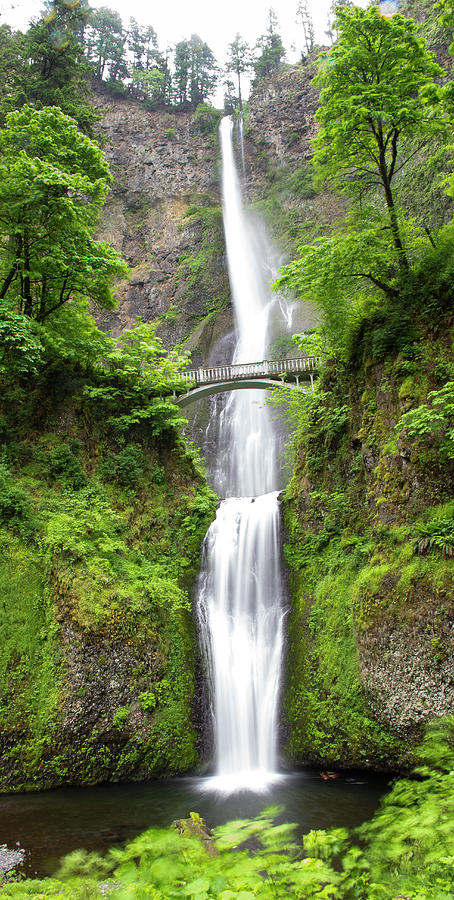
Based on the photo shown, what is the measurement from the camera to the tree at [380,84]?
937cm

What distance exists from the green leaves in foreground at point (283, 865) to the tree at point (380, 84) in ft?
31.3

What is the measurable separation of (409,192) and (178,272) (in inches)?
690

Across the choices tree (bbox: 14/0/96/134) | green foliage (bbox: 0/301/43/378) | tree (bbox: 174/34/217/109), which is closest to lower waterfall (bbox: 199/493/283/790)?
green foliage (bbox: 0/301/43/378)

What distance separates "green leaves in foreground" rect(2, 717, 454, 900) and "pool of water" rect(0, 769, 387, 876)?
405cm

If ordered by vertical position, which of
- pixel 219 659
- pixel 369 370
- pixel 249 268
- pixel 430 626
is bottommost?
pixel 219 659

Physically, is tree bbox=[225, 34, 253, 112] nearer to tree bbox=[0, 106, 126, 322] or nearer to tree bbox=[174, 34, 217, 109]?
tree bbox=[174, 34, 217, 109]

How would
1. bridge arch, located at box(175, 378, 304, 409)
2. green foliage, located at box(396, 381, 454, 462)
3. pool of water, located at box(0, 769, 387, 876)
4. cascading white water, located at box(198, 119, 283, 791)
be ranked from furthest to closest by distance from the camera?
bridge arch, located at box(175, 378, 304, 409)
cascading white water, located at box(198, 119, 283, 791)
green foliage, located at box(396, 381, 454, 462)
pool of water, located at box(0, 769, 387, 876)

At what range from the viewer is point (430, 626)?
23.1ft

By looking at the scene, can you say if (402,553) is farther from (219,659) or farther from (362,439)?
(219,659)

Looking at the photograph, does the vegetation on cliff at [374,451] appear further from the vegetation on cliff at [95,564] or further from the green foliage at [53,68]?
the green foliage at [53,68]

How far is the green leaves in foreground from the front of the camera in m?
1.95

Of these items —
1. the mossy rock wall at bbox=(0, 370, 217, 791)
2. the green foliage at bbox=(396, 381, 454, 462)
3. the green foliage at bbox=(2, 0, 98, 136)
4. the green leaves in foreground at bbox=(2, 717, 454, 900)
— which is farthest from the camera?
the green foliage at bbox=(2, 0, 98, 136)

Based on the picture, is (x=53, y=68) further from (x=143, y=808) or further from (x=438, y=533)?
(x=143, y=808)

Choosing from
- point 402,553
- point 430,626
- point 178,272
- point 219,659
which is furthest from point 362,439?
point 178,272
